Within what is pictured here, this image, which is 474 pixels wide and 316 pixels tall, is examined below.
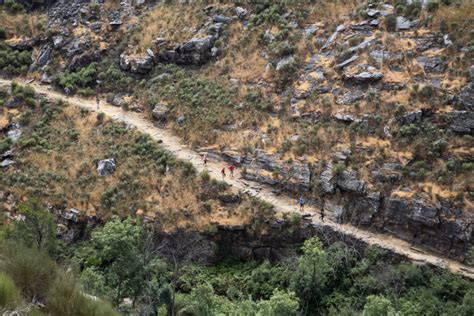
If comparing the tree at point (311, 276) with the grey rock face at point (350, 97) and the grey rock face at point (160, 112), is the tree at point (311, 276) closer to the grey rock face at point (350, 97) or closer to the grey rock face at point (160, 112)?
the grey rock face at point (350, 97)

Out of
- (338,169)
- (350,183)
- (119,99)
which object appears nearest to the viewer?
(350,183)

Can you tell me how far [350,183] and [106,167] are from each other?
49.4 feet

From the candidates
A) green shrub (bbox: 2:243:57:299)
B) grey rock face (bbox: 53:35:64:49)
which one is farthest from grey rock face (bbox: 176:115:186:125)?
green shrub (bbox: 2:243:57:299)

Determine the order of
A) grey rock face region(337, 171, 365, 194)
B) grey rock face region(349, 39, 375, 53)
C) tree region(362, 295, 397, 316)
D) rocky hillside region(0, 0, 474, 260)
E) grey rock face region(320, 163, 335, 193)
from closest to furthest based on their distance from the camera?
tree region(362, 295, 397, 316) < rocky hillside region(0, 0, 474, 260) < grey rock face region(337, 171, 365, 194) < grey rock face region(320, 163, 335, 193) < grey rock face region(349, 39, 375, 53)

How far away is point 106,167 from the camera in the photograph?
3120 centimetres

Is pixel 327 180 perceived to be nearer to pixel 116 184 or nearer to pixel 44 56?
pixel 116 184

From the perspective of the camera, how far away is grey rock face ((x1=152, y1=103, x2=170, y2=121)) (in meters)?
34.9

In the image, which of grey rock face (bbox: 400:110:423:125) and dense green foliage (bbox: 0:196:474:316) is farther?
grey rock face (bbox: 400:110:423:125)

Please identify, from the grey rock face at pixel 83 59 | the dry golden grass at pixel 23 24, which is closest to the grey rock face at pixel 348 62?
the grey rock face at pixel 83 59

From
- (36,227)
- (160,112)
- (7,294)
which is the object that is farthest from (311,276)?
(7,294)

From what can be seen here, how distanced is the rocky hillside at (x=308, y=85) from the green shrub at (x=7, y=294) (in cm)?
2148

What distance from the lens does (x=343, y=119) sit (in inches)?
1156

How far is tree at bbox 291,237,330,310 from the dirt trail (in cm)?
324

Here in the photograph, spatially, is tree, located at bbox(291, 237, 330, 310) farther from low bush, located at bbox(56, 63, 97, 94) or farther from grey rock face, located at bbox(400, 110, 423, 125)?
low bush, located at bbox(56, 63, 97, 94)
